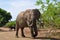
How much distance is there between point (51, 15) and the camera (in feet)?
58.0

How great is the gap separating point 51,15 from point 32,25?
7.40ft

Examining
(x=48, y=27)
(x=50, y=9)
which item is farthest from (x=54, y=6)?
(x=48, y=27)

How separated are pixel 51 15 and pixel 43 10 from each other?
992 mm

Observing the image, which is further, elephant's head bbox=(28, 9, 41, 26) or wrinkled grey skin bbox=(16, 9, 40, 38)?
wrinkled grey skin bbox=(16, 9, 40, 38)

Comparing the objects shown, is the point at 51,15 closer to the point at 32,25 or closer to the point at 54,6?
the point at 54,6

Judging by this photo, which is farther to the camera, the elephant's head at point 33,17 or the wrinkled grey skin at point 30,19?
the wrinkled grey skin at point 30,19

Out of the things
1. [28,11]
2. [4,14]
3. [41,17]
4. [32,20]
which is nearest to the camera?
[32,20]

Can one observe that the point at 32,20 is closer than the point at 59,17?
Yes

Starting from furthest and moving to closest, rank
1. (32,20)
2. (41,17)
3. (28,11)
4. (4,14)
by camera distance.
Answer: (4,14) → (41,17) → (28,11) → (32,20)

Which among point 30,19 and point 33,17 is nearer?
point 33,17

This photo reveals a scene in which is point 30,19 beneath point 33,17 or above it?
beneath

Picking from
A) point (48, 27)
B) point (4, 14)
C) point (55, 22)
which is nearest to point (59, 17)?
point (55, 22)

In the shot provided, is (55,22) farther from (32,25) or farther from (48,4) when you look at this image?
(32,25)

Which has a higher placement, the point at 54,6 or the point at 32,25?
the point at 54,6
